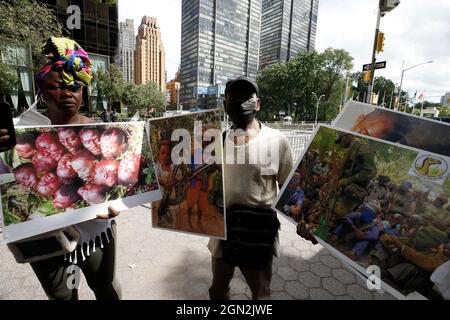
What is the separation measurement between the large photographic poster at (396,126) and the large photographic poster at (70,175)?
1499 mm

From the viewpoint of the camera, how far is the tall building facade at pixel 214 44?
9906 centimetres

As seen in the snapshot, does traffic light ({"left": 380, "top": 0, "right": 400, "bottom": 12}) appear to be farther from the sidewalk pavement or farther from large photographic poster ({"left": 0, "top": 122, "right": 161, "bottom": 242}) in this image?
large photographic poster ({"left": 0, "top": 122, "right": 161, "bottom": 242})

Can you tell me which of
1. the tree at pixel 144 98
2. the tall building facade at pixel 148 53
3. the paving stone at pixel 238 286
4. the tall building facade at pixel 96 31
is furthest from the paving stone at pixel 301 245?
the tall building facade at pixel 148 53

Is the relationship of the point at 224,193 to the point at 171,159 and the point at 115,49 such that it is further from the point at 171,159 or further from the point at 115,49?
the point at 115,49

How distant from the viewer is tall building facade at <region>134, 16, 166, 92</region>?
106 m

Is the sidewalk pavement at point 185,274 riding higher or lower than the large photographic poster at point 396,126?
lower

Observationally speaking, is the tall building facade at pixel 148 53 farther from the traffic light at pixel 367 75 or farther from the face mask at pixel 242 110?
the face mask at pixel 242 110

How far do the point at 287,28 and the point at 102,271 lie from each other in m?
120

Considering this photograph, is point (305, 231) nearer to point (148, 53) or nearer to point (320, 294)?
point (320, 294)

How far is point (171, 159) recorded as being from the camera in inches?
72.7

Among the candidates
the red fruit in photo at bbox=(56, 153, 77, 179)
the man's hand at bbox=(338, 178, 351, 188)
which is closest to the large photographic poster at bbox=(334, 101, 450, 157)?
the man's hand at bbox=(338, 178, 351, 188)

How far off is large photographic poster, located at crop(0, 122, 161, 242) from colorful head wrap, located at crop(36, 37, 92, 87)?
42cm

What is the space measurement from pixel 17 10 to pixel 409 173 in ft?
36.4

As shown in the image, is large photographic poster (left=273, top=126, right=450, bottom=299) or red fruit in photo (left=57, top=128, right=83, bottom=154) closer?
large photographic poster (left=273, top=126, right=450, bottom=299)
